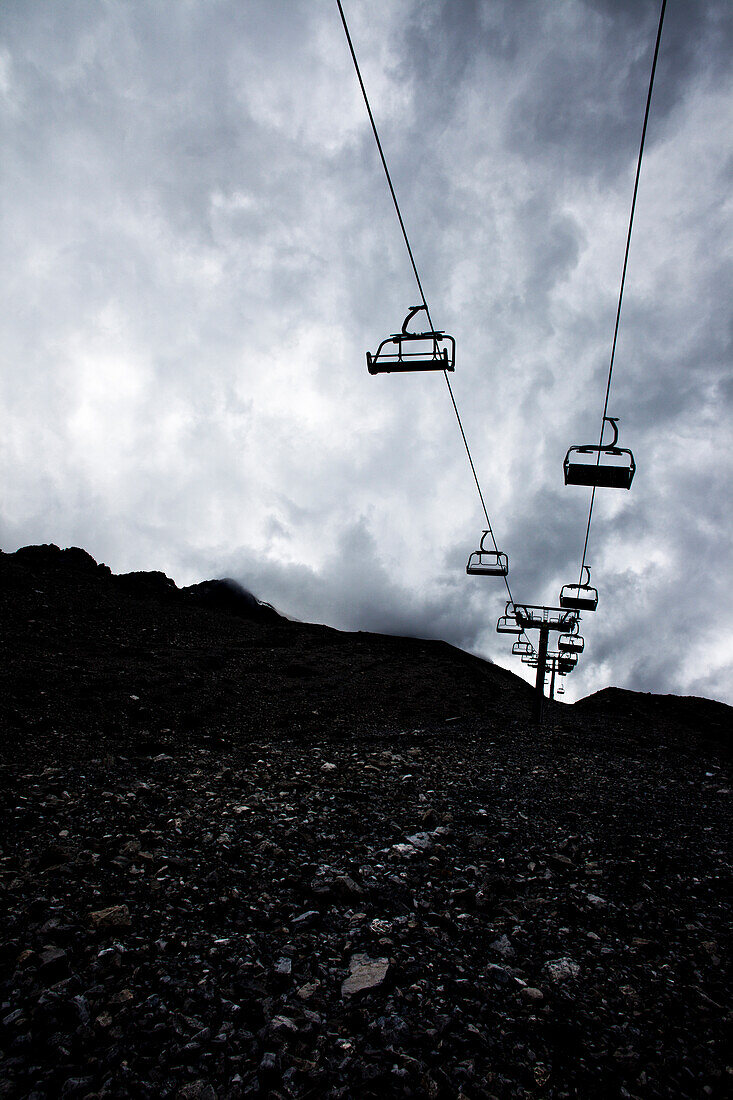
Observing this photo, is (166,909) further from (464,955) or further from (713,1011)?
(713,1011)

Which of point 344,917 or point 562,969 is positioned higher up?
point 562,969

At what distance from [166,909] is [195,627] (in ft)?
68.6

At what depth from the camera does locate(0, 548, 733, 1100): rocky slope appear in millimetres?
3287

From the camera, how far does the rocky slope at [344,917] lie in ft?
10.8

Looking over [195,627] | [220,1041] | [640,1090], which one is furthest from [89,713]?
[195,627]

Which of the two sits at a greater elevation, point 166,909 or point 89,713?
point 89,713

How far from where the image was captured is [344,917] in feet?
15.9

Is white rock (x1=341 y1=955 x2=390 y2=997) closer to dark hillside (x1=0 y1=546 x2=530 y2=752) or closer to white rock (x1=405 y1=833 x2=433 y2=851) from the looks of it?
white rock (x1=405 y1=833 x2=433 y2=851)

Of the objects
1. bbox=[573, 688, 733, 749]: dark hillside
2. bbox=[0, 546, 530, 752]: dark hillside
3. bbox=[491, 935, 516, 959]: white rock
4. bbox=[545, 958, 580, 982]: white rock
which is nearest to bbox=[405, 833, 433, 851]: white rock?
bbox=[491, 935, 516, 959]: white rock

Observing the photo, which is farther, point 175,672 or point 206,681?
point 175,672

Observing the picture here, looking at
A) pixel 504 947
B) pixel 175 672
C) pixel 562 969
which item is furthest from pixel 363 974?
pixel 175 672

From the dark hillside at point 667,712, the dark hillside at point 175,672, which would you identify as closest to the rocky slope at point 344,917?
the dark hillside at point 175,672

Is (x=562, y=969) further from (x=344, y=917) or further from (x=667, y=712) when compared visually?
(x=667, y=712)

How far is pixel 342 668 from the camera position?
2238cm
